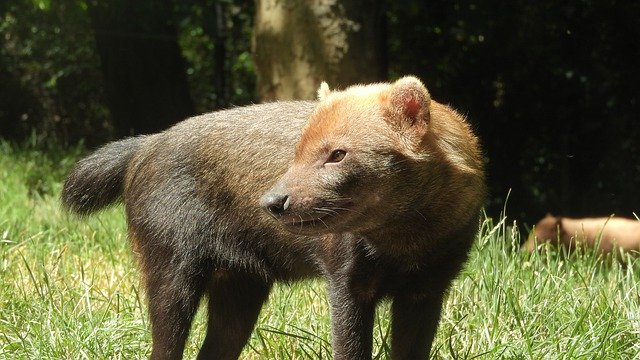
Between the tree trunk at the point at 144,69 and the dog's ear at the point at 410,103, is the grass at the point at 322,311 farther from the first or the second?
the tree trunk at the point at 144,69

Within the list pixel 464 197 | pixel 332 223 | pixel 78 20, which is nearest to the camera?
pixel 332 223

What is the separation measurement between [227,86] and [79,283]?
611 centimetres

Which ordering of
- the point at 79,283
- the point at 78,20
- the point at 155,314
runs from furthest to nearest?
the point at 78,20, the point at 79,283, the point at 155,314

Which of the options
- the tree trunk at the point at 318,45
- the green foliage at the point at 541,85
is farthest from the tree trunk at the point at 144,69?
the tree trunk at the point at 318,45

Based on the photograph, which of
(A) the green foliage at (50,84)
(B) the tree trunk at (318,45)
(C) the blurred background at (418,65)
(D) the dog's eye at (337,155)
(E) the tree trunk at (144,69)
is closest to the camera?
(D) the dog's eye at (337,155)

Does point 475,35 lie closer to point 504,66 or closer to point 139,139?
point 504,66

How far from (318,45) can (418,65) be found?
3.33m

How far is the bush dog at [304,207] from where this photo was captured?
12.4 ft

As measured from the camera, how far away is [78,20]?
1134 cm

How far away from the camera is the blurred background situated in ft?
23.6

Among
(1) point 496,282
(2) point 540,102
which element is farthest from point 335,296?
(2) point 540,102

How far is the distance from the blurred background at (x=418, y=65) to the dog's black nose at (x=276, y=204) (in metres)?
3.42

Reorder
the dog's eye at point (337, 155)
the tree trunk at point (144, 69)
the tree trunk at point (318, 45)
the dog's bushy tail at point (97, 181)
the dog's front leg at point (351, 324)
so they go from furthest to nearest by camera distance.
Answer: the tree trunk at point (144, 69) → the tree trunk at point (318, 45) → the dog's bushy tail at point (97, 181) → the dog's front leg at point (351, 324) → the dog's eye at point (337, 155)

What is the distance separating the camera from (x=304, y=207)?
3.65 m
